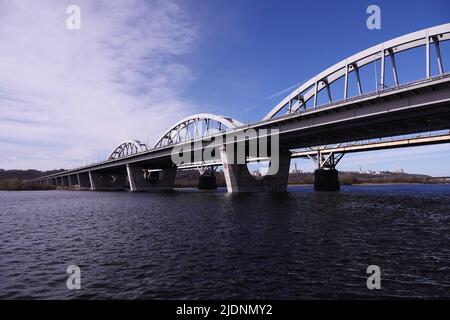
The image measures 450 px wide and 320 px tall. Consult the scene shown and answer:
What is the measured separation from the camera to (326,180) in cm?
10388

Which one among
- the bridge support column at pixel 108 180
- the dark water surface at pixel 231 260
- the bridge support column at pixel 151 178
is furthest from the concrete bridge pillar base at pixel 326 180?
Answer: the bridge support column at pixel 108 180

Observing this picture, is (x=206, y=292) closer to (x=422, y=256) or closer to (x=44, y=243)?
(x=422, y=256)

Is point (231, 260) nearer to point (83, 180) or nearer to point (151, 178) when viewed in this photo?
point (151, 178)

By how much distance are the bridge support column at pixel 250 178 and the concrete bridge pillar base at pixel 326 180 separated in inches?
807

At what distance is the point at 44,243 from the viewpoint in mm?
20812

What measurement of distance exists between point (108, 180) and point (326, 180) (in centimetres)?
13277

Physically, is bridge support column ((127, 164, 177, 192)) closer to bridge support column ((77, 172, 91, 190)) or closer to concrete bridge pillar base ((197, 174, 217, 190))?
concrete bridge pillar base ((197, 174, 217, 190))

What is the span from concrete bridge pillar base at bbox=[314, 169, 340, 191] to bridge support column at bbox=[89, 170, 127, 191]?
116m

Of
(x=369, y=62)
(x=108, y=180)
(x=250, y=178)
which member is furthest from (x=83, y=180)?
(x=369, y=62)

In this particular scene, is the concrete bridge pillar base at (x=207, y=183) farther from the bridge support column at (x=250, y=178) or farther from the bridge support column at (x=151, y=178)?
the bridge support column at (x=250, y=178)
